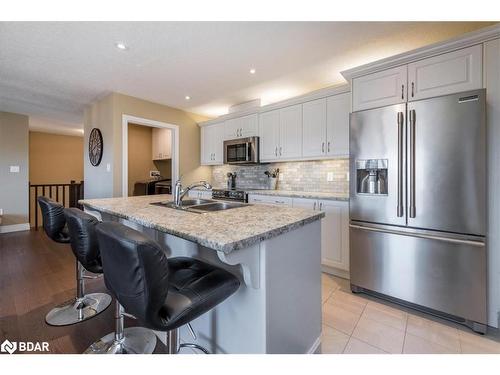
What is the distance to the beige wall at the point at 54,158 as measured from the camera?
6781mm

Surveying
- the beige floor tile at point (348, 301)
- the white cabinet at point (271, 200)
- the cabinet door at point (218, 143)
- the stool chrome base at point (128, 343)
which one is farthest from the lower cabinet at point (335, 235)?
the cabinet door at point (218, 143)

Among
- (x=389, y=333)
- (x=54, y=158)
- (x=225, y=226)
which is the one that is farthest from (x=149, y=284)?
(x=54, y=158)

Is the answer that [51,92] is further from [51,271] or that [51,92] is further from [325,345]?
[325,345]

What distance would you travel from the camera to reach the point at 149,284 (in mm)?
854

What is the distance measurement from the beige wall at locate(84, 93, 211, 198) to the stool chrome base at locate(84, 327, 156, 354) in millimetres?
2401

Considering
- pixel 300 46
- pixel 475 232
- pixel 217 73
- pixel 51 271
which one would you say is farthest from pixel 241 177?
pixel 475 232

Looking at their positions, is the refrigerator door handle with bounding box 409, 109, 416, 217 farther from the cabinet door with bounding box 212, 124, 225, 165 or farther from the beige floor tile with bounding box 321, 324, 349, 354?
the cabinet door with bounding box 212, 124, 225, 165

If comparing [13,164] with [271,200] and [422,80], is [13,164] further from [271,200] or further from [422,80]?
[422,80]

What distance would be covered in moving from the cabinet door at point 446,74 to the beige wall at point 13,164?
6.72m

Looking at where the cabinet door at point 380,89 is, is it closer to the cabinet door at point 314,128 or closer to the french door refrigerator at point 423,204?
the french door refrigerator at point 423,204

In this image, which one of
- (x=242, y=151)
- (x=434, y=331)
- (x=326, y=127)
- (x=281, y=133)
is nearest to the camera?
(x=434, y=331)

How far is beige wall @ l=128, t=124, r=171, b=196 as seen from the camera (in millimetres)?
5562

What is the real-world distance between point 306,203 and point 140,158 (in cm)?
450
